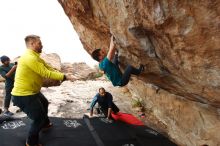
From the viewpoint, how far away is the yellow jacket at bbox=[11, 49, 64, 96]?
520 centimetres

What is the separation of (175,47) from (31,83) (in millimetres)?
2969

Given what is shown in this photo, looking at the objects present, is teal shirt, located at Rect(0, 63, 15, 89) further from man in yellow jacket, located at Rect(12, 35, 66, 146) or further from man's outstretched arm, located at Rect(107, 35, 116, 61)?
man's outstretched arm, located at Rect(107, 35, 116, 61)

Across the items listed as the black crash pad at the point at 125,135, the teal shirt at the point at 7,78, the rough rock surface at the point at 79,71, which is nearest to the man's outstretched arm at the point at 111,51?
the black crash pad at the point at 125,135

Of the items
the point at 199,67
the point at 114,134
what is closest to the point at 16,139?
the point at 114,134

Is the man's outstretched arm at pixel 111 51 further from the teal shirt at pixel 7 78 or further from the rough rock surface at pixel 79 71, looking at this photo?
the rough rock surface at pixel 79 71

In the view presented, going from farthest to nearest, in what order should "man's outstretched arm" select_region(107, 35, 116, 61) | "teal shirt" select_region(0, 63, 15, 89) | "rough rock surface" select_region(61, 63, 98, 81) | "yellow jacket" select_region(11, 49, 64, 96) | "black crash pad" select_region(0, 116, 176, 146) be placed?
"rough rock surface" select_region(61, 63, 98, 81)
"teal shirt" select_region(0, 63, 15, 89)
"man's outstretched arm" select_region(107, 35, 116, 61)
"black crash pad" select_region(0, 116, 176, 146)
"yellow jacket" select_region(11, 49, 64, 96)

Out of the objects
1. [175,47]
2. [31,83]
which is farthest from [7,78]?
[175,47]

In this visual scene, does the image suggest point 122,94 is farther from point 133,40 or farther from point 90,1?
point 133,40

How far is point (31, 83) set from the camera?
5.57 m

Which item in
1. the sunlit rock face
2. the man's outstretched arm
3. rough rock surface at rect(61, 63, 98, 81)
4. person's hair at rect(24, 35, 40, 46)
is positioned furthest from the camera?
rough rock surface at rect(61, 63, 98, 81)

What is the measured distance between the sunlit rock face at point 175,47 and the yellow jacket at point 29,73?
5.69 ft

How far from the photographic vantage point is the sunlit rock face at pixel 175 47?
3.97 metres

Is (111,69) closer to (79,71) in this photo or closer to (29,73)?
(29,73)

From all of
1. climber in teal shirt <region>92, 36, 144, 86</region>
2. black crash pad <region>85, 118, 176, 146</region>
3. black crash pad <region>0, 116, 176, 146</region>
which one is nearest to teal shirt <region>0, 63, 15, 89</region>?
black crash pad <region>0, 116, 176, 146</region>
